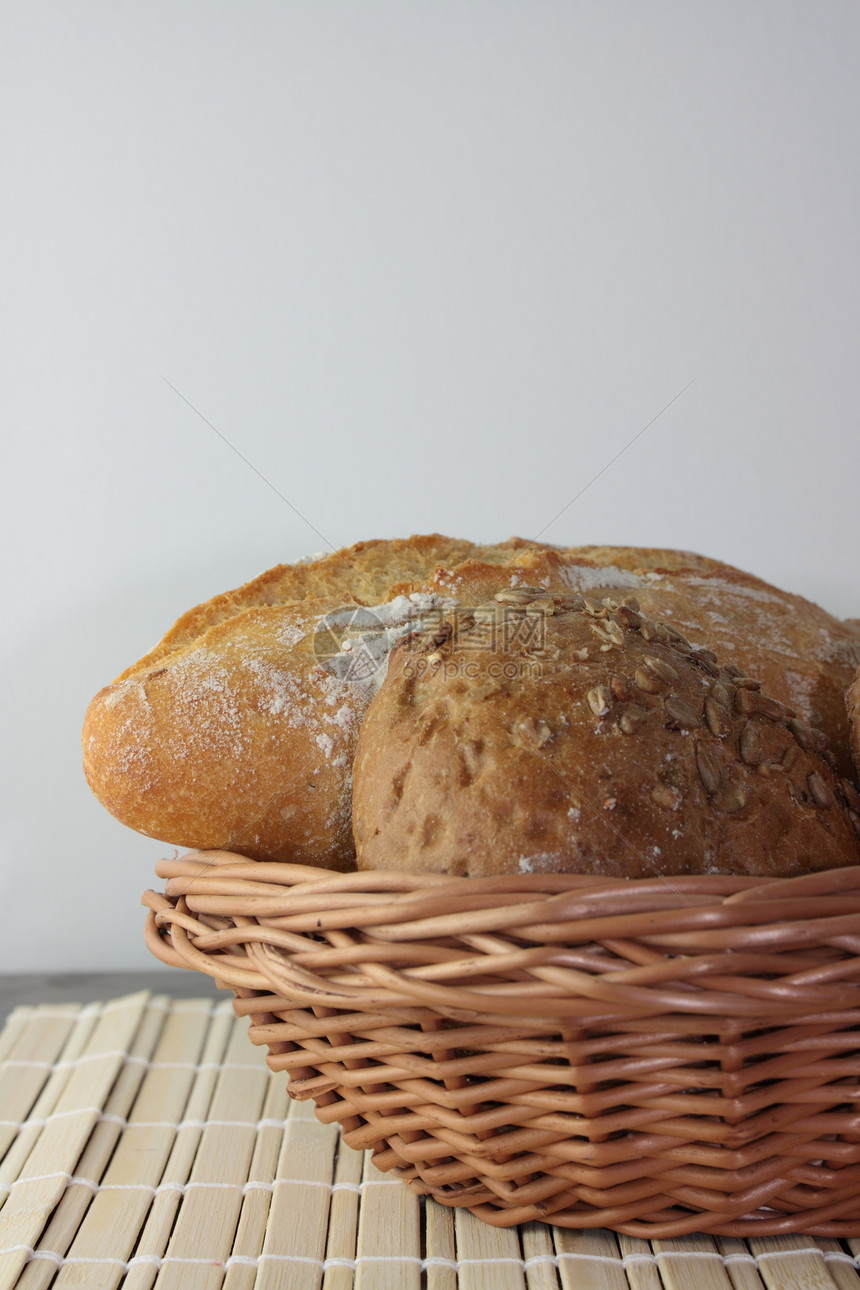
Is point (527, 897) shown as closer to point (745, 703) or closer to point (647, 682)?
point (647, 682)

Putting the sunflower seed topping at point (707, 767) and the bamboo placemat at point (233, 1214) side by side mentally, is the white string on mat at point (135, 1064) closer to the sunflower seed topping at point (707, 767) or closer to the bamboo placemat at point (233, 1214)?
the bamboo placemat at point (233, 1214)

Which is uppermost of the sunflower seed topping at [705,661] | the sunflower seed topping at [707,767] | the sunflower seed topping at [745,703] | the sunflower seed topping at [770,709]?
the sunflower seed topping at [707,767]

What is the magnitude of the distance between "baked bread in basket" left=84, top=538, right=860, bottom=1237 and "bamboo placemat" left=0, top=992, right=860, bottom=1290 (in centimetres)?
5

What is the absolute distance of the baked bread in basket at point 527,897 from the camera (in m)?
0.82

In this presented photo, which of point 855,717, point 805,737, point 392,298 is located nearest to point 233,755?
point 805,737

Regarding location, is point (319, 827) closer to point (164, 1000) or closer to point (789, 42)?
point (164, 1000)

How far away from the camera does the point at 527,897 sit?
0.83m

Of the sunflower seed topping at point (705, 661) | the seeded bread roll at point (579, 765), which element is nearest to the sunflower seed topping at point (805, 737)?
the seeded bread roll at point (579, 765)

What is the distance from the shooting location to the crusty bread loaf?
3.84 ft

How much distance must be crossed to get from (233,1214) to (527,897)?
640 mm

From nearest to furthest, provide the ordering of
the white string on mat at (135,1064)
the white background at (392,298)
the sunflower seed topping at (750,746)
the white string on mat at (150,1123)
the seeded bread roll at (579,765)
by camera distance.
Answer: the seeded bread roll at (579,765) < the sunflower seed topping at (750,746) < the white string on mat at (150,1123) < the white string on mat at (135,1064) < the white background at (392,298)

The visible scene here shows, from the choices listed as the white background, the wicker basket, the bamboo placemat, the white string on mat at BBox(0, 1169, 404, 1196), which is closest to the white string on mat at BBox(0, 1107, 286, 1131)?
the bamboo placemat

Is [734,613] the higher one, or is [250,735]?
[250,735]

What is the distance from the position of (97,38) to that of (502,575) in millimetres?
1299
